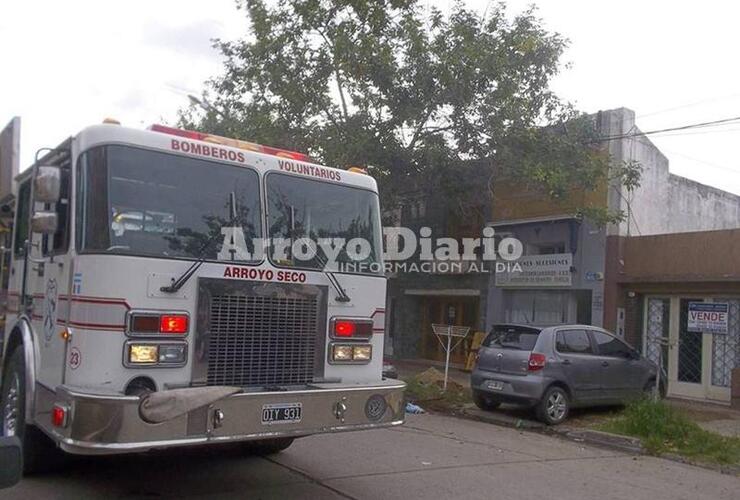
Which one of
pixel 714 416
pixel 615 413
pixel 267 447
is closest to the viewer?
pixel 267 447

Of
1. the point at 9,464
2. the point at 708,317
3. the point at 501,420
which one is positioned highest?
the point at 708,317

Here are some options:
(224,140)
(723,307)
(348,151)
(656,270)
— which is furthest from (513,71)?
(224,140)

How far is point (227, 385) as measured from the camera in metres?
5.68

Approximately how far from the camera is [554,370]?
1138 cm

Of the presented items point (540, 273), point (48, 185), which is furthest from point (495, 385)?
point (48, 185)

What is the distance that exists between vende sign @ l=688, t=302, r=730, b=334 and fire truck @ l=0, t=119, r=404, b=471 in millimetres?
10111

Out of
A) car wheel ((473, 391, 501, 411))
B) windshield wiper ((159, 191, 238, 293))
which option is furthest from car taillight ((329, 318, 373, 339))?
car wheel ((473, 391, 501, 411))

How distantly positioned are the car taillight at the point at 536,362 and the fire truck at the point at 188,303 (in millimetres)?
5209

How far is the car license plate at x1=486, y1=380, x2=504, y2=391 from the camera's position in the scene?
11.7 meters

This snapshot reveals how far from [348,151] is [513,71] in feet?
12.3

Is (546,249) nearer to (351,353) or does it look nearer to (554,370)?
(554,370)

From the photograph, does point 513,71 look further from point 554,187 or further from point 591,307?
point 591,307

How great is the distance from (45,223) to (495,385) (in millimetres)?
7988

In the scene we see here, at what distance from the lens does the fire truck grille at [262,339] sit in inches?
224
